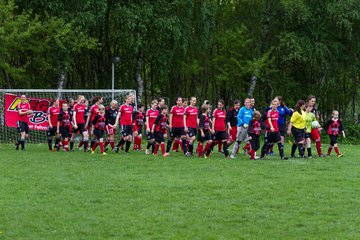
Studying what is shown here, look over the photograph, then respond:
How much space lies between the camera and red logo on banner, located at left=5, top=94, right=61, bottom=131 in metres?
27.2

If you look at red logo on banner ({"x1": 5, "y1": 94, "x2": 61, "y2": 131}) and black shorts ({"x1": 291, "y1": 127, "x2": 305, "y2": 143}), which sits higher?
red logo on banner ({"x1": 5, "y1": 94, "x2": 61, "y2": 131})

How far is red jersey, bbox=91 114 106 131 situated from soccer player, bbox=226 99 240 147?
3.90 meters

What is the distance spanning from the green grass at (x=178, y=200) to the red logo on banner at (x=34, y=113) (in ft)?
31.1

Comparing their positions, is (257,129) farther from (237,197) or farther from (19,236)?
(19,236)

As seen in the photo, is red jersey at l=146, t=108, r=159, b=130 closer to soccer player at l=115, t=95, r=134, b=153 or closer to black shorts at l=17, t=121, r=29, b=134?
soccer player at l=115, t=95, r=134, b=153

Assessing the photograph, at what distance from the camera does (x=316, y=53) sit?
3684 centimetres

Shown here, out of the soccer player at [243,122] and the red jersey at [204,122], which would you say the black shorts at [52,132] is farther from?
the soccer player at [243,122]

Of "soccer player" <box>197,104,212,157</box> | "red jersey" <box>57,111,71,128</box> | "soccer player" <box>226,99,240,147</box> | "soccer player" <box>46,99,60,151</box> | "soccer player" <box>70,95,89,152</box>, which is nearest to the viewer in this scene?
"soccer player" <box>197,104,212,157</box>

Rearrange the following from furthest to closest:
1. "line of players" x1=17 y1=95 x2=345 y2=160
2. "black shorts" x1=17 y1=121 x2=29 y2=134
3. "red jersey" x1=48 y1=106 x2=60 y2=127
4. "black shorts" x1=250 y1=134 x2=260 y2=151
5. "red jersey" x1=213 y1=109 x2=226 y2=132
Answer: "red jersey" x1=48 y1=106 x2=60 y2=127, "black shorts" x1=17 y1=121 x2=29 y2=134, "red jersey" x1=213 y1=109 x2=226 y2=132, "line of players" x1=17 y1=95 x2=345 y2=160, "black shorts" x1=250 y1=134 x2=260 y2=151

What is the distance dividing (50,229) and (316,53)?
29631 millimetres

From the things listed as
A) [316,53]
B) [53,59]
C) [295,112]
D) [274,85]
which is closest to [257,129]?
[295,112]

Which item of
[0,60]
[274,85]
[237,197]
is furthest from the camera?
[274,85]

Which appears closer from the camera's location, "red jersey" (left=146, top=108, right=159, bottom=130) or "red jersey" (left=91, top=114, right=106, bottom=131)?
"red jersey" (left=91, top=114, right=106, bottom=131)

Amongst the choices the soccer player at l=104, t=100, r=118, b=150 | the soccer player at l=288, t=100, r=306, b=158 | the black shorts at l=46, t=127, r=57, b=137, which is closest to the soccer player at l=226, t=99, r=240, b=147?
the soccer player at l=288, t=100, r=306, b=158
